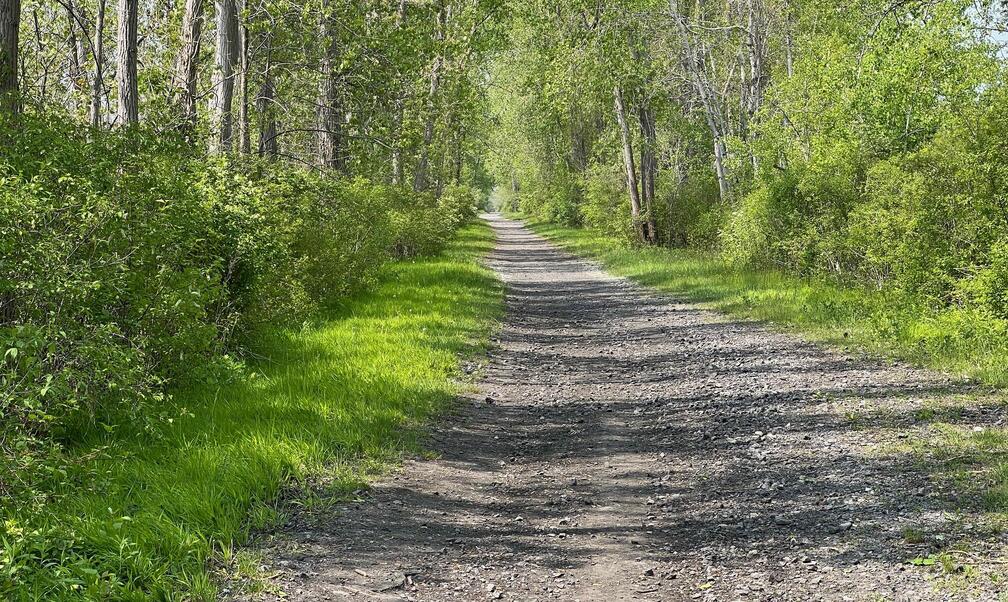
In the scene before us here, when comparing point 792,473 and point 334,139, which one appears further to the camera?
point 334,139

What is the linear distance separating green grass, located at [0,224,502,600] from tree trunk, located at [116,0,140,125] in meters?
3.53

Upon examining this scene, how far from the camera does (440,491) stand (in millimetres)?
5738

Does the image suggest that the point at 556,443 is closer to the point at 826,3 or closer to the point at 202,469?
the point at 202,469

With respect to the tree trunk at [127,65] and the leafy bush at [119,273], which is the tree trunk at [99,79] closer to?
the tree trunk at [127,65]

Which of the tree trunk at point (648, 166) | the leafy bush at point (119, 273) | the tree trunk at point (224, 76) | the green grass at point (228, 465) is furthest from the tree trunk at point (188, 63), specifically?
the tree trunk at point (648, 166)

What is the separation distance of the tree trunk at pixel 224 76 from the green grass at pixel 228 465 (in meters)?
3.56

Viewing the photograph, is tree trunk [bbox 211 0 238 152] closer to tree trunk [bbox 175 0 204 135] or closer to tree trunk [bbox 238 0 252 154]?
tree trunk [bbox 175 0 204 135]

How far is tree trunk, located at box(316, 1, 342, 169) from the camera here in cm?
1505

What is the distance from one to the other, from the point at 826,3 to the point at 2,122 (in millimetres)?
15662

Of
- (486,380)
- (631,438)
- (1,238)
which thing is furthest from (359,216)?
(1,238)

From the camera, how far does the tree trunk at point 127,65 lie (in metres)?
10.4

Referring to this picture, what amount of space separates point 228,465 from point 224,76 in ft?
28.0

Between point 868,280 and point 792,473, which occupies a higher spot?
point 868,280

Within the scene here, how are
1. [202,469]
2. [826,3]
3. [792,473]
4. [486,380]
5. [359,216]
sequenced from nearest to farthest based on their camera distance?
[202,469], [792,473], [486,380], [359,216], [826,3]
